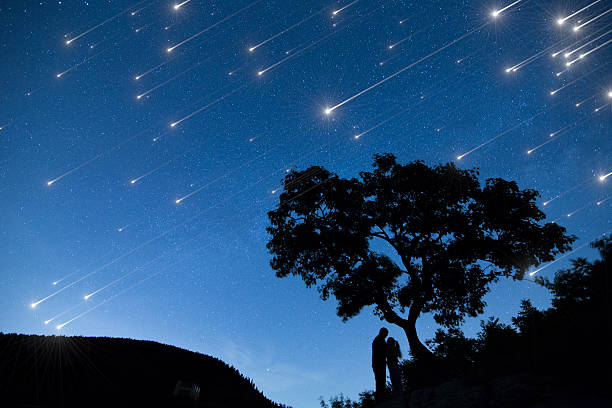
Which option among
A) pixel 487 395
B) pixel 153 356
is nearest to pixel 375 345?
pixel 487 395

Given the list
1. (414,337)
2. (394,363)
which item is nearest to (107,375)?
(394,363)

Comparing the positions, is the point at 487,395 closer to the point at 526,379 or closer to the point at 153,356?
the point at 526,379

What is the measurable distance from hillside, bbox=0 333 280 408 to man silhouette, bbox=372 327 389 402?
404 cm

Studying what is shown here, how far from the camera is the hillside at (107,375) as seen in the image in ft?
24.7

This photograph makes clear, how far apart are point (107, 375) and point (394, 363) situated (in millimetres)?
8993

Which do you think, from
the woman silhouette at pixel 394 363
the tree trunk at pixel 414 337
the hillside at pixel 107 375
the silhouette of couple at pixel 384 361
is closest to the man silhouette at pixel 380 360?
the silhouette of couple at pixel 384 361

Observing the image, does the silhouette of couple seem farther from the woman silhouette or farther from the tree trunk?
the tree trunk

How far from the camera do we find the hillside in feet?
24.7

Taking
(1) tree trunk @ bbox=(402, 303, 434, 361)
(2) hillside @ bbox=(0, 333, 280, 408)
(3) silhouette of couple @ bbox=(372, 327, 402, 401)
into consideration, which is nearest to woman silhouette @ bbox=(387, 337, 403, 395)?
(3) silhouette of couple @ bbox=(372, 327, 402, 401)

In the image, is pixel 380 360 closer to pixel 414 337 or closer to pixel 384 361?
pixel 384 361

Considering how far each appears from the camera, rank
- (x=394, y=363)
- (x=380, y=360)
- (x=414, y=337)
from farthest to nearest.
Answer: (x=414, y=337) < (x=394, y=363) < (x=380, y=360)

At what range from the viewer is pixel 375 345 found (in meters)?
9.43

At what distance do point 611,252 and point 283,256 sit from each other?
13447 mm

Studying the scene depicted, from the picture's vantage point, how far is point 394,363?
9461 millimetres
